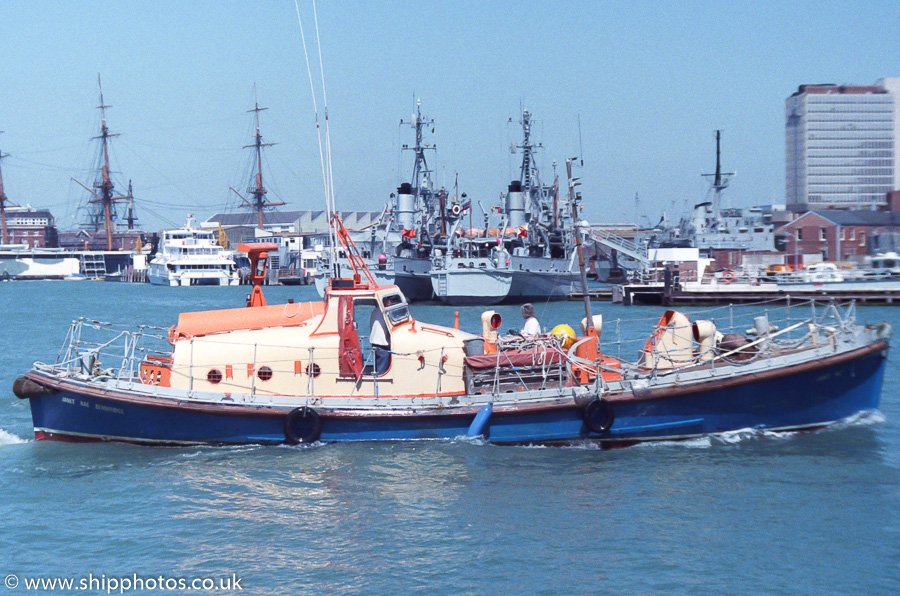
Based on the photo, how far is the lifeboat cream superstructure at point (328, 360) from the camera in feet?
44.6

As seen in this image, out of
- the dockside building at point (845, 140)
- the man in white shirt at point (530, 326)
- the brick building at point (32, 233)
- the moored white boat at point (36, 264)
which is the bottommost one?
the man in white shirt at point (530, 326)

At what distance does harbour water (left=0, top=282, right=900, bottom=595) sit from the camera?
31.1 feet

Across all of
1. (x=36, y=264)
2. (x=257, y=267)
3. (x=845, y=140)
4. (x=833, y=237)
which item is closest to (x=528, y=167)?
(x=833, y=237)

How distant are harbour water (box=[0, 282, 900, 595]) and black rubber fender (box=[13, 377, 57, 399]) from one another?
103cm

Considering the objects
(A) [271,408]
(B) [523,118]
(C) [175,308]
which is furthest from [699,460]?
(B) [523,118]

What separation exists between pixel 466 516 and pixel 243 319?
5.36 meters

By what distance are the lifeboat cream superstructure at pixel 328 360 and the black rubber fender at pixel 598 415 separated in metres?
2.00

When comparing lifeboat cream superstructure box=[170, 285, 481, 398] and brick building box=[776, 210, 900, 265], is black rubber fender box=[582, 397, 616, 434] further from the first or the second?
brick building box=[776, 210, 900, 265]

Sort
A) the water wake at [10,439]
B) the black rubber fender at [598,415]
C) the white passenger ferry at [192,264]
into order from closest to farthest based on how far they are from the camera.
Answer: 1. the black rubber fender at [598,415]
2. the water wake at [10,439]
3. the white passenger ferry at [192,264]

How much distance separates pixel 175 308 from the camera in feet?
187

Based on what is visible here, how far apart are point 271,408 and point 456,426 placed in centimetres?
280

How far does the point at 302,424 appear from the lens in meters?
13.3

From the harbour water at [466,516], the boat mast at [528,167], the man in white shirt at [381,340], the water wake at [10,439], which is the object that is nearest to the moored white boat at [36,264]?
the boat mast at [528,167]

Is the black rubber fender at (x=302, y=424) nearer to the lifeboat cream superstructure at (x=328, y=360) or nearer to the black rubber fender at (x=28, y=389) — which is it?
the lifeboat cream superstructure at (x=328, y=360)
